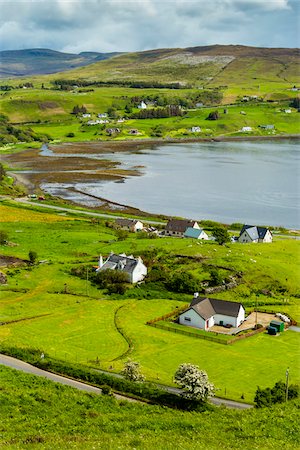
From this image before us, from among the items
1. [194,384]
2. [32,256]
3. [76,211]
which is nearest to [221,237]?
[32,256]

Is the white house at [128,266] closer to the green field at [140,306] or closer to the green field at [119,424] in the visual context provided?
the green field at [140,306]

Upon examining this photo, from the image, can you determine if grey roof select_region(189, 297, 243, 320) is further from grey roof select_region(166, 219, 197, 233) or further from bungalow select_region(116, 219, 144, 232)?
bungalow select_region(116, 219, 144, 232)

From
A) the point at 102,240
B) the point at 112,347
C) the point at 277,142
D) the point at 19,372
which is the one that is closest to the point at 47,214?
the point at 102,240

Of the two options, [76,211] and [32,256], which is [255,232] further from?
[76,211]

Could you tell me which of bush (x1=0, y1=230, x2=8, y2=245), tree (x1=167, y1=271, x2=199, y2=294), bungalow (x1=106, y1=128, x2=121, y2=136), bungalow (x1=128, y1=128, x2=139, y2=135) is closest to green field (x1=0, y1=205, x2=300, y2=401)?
tree (x1=167, y1=271, x2=199, y2=294)

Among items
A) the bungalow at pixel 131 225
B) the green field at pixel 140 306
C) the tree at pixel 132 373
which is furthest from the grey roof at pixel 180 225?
the tree at pixel 132 373
